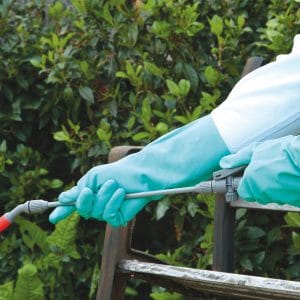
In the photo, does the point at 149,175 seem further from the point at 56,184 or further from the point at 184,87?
the point at 56,184

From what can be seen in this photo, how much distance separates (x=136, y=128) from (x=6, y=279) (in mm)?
777

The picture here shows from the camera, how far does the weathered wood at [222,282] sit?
2361 millimetres

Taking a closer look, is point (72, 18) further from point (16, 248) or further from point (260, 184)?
point (260, 184)

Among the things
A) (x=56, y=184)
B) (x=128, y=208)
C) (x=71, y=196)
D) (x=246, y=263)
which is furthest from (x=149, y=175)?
(x=56, y=184)

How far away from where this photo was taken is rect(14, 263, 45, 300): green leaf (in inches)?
132

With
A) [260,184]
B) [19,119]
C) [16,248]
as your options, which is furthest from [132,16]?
[260,184]

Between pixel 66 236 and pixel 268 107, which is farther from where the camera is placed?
pixel 66 236

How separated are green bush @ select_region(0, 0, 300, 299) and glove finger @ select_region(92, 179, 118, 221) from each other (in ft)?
2.88

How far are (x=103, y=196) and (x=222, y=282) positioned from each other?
0.38 meters

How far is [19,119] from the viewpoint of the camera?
3770mm

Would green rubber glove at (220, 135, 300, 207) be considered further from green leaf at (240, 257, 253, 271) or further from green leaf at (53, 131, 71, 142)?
green leaf at (53, 131, 71, 142)

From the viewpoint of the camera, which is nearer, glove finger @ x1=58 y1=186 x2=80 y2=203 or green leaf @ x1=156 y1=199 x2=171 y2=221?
glove finger @ x1=58 y1=186 x2=80 y2=203

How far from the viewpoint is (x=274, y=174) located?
81.4 inches

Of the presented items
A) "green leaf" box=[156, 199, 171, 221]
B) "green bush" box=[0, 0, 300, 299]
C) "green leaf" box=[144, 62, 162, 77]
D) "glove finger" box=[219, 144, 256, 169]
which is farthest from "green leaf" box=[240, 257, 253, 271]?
"glove finger" box=[219, 144, 256, 169]
